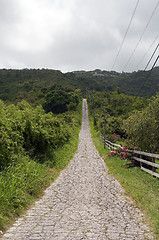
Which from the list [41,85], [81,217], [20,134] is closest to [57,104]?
[41,85]

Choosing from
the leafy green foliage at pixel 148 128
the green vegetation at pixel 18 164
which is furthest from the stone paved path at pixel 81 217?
the leafy green foliage at pixel 148 128

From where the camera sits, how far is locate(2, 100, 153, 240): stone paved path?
3740mm

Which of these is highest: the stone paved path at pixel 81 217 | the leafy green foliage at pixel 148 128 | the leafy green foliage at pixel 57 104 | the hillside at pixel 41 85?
the hillside at pixel 41 85

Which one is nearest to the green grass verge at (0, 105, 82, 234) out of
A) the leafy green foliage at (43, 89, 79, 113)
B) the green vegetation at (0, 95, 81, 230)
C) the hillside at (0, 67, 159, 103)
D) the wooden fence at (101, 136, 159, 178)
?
the green vegetation at (0, 95, 81, 230)

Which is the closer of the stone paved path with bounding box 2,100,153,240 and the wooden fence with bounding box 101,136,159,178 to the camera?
the stone paved path with bounding box 2,100,153,240

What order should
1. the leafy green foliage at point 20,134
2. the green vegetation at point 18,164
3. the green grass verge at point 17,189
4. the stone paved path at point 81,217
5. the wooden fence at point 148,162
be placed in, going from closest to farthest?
the stone paved path at point 81,217 → the green grass verge at point 17,189 → the green vegetation at point 18,164 → the leafy green foliage at point 20,134 → the wooden fence at point 148,162

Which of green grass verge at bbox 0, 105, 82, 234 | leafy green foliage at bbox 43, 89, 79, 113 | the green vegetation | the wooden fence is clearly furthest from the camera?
leafy green foliage at bbox 43, 89, 79, 113

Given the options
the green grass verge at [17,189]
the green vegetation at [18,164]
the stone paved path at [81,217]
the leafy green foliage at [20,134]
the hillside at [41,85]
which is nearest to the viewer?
the stone paved path at [81,217]

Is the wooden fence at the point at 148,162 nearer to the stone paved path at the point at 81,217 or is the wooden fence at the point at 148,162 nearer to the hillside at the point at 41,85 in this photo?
the stone paved path at the point at 81,217

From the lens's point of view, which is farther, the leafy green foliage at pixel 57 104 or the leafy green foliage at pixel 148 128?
the leafy green foliage at pixel 57 104

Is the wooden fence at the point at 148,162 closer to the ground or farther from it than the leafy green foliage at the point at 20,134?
closer to the ground

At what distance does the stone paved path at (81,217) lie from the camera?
3.74 meters

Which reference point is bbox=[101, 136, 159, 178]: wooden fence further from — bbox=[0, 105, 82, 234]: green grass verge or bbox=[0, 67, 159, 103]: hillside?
bbox=[0, 67, 159, 103]: hillside

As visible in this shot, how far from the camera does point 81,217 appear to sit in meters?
4.66
